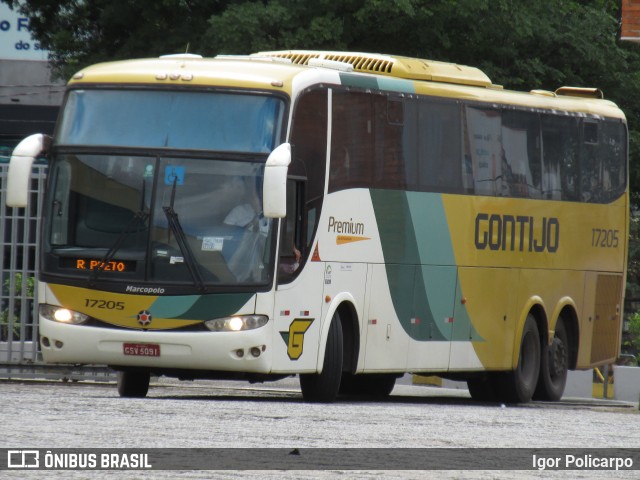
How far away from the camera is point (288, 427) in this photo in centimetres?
1330

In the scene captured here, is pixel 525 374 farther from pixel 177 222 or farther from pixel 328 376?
pixel 177 222

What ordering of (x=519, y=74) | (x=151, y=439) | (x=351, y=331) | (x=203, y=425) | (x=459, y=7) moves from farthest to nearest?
Result: 1. (x=519, y=74)
2. (x=459, y=7)
3. (x=351, y=331)
4. (x=203, y=425)
5. (x=151, y=439)

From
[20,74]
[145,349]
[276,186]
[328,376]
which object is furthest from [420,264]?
[20,74]

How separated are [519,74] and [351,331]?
41.3ft

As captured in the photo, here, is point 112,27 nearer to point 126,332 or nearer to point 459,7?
point 459,7

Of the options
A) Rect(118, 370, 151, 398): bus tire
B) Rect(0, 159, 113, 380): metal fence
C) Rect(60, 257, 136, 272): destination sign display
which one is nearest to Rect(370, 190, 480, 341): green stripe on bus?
Rect(118, 370, 151, 398): bus tire

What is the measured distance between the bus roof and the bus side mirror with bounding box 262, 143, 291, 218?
1020 millimetres

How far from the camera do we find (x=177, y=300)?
16422 millimetres

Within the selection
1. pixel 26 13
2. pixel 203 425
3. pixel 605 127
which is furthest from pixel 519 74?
pixel 203 425

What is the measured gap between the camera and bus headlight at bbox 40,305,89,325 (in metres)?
16.8

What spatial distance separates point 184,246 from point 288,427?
3.51 m

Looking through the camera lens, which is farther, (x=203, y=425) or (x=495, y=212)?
(x=495, y=212)

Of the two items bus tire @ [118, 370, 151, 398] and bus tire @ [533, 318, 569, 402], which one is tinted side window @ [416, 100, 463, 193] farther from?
bus tire @ [118, 370, 151, 398]

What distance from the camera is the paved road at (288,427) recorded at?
439 inches
